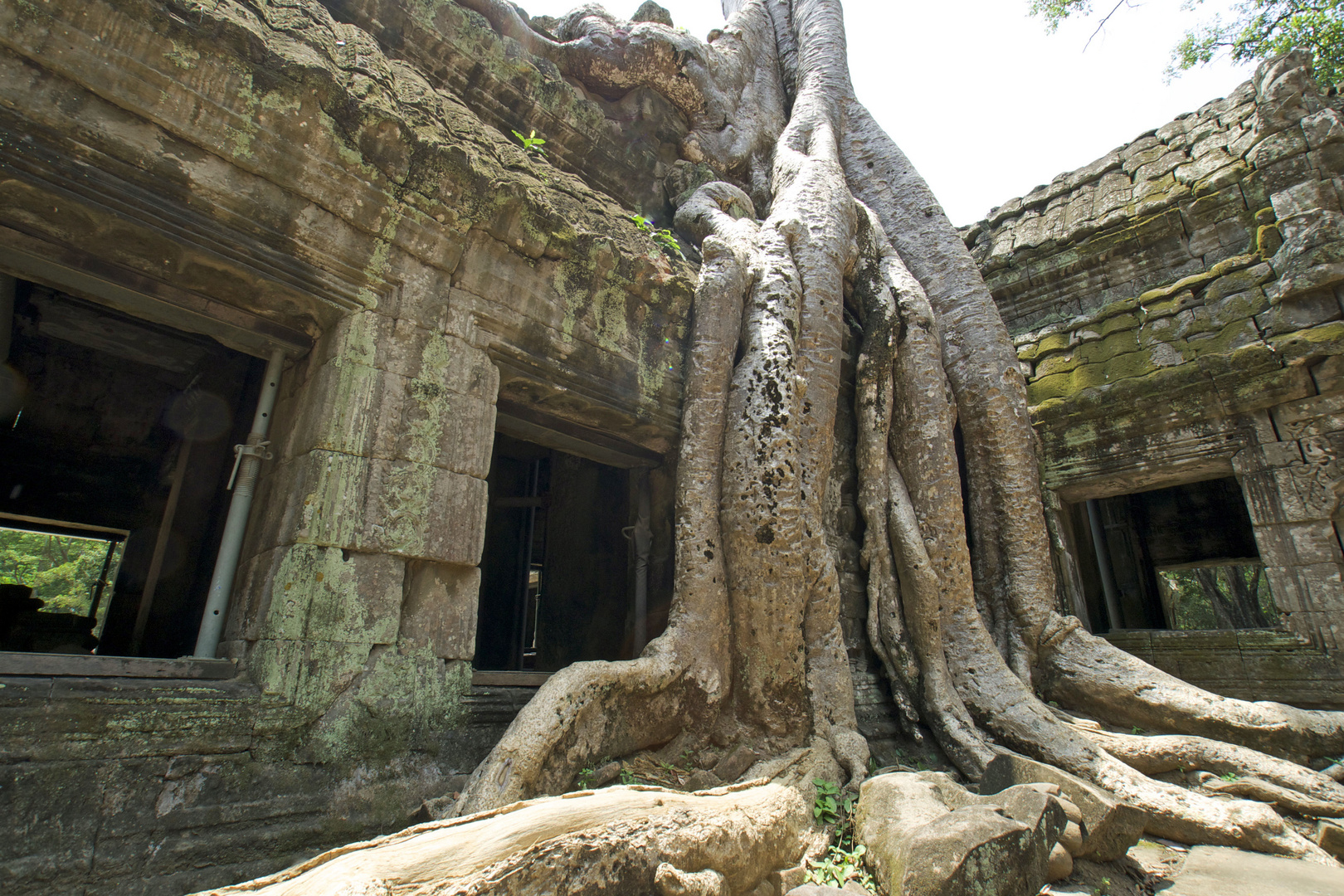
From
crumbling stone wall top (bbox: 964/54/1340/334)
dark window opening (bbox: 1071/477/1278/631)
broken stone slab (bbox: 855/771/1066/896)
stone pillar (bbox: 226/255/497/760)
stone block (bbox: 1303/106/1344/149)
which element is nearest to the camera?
broken stone slab (bbox: 855/771/1066/896)

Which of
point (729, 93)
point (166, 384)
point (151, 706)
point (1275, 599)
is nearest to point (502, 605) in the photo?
point (166, 384)

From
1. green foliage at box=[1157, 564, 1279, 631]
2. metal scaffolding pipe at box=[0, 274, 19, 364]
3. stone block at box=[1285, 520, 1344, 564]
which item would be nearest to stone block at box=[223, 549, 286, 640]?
metal scaffolding pipe at box=[0, 274, 19, 364]

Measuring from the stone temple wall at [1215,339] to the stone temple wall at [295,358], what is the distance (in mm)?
4113

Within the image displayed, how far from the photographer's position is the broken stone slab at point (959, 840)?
1.76 meters

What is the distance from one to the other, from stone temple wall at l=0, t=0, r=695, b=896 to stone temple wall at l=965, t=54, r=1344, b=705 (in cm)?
411

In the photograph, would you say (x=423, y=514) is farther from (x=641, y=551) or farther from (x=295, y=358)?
(x=641, y=551)

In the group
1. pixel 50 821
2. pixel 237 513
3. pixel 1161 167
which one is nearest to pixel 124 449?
pixel 237 513

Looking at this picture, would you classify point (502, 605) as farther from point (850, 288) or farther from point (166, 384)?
point (850, 288)

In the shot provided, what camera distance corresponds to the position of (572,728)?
2.38m

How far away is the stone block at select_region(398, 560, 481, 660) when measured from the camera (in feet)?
8.01

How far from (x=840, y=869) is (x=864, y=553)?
6.01ft

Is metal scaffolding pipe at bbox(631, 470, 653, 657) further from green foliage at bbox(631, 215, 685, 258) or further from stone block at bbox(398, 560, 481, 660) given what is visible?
stone block at bbox(398, 560, 481, 660)

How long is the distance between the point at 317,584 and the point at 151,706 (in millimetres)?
515

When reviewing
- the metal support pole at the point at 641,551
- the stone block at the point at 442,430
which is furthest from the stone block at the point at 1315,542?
the stone block at the point at 442,430
